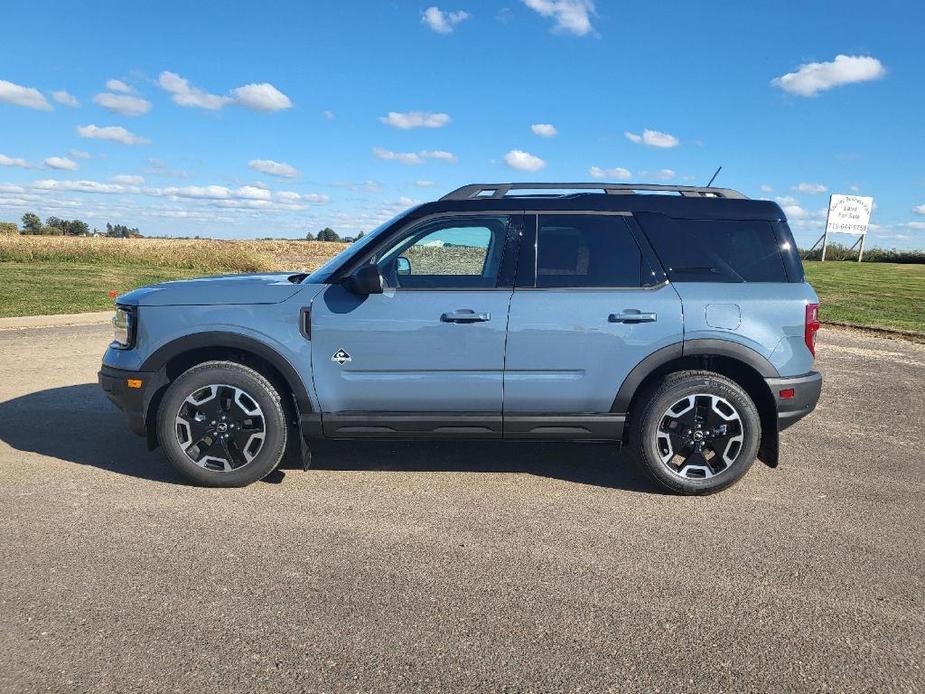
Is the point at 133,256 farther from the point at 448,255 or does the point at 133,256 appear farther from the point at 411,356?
the point at 411,356

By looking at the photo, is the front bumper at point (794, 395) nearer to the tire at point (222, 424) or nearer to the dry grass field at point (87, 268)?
the tire at point (222, 424)

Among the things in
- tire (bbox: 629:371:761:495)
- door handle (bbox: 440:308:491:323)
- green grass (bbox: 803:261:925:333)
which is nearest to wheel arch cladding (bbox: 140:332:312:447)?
door handle (bbox: 440:308:491:323)

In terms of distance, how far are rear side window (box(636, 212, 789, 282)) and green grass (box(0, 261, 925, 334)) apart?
10.4 metres

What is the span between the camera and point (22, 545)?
3430 mm

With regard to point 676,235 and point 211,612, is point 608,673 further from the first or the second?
point 676,235

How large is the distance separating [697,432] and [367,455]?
2.38 meters

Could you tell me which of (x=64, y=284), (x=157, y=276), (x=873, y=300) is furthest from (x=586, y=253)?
(x=157, y=276)

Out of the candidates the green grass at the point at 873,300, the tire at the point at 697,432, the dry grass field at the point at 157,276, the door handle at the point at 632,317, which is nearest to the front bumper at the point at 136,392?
the dry grass field at the point at 157,276

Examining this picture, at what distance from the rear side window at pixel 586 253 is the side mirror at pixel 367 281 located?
1028 millimetres

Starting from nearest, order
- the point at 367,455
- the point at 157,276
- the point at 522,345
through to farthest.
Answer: the point at 522,345 → the point at 367,455 → the point at 157,276

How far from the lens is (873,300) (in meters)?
18.9

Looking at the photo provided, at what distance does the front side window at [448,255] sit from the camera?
14.3 ft

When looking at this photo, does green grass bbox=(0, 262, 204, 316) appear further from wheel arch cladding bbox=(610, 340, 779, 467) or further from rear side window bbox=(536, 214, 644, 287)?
wheel arch cladding bbox=(610, 340, 779, 467)

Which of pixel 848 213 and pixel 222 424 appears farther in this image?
pixel 848 213
